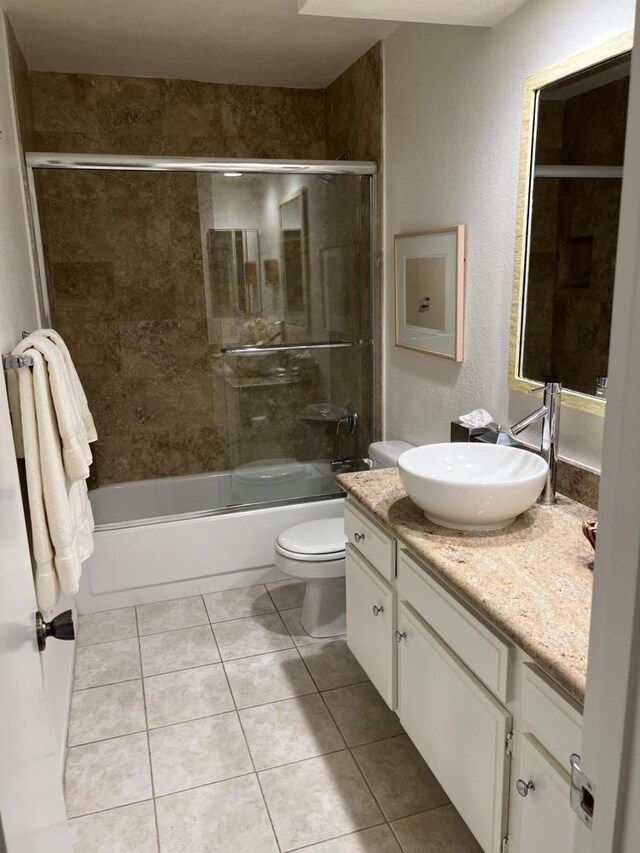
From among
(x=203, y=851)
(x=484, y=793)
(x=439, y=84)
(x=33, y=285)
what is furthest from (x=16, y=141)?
(x=484, y=793)

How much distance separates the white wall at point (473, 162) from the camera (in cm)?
196

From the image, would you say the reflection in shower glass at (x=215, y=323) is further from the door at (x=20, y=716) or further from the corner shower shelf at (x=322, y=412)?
the door at (x=20, y=716)

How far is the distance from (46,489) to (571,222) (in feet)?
5.50

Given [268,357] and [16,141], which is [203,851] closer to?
[268,357]

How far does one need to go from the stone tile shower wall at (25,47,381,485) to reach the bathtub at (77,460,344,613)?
0.47ft

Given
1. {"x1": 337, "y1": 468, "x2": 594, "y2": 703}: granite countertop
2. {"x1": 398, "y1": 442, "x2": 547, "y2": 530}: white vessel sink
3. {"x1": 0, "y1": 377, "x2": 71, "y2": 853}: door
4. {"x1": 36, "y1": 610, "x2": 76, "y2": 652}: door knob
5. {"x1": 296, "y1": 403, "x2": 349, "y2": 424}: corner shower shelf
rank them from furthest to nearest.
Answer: {"x1": 296, "y1": 403, "x2": 349, "y2": 424}: corner shower shelf, {"x1": 398, "y1": 442, "x2": 547, "y2": 530}: white vessel sink, {"x1": 337, "y1": 468, "x2": 594, "y2": 703}: granite countertop, {"x1": 36, "y1": 610, "x2": 76, "y2": 652}: door knob, {"x1": 0, "y1": 377, "x2": 71, "y2": 853}: door

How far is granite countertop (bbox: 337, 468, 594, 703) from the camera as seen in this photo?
1.24m

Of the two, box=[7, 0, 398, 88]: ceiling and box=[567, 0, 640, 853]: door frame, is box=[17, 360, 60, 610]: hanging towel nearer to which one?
box=[567, 0, 640, 853]: door frame

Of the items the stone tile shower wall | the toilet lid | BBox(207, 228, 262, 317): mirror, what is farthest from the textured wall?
the toilet lid

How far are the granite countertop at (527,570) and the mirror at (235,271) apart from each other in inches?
59.8

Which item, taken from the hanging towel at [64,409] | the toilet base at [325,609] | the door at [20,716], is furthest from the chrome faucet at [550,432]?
the door at [20,716]

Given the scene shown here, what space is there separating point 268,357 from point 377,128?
120 cm

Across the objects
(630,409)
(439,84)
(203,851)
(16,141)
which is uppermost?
(439,84)

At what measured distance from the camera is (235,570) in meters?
3.26
